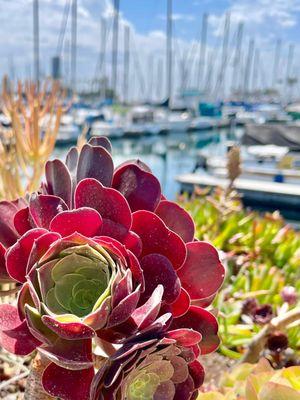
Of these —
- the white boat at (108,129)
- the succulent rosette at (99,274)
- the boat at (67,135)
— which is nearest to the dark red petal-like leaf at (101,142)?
the succulent rosette at (99,274)

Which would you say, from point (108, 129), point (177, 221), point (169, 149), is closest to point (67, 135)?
point (108, 129)

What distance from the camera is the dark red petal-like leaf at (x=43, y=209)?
716 millimetres

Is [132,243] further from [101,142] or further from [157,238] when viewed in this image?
[101,142]

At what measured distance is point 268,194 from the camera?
12.5m

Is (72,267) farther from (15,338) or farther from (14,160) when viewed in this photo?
(14,160)

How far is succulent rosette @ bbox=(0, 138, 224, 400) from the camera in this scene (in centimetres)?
63

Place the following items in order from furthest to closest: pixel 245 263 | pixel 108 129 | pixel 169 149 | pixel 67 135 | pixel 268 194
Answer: pixel 169 149 < pixel 108 129 < pixel 67 135 < pixel 268 194 < pixel 245 263

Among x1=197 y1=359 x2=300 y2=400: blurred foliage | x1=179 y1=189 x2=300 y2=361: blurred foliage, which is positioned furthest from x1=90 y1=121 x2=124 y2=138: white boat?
x1=197 y1=359 x2=300 y2=400: blurred foliage

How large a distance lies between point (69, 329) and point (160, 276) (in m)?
0.15

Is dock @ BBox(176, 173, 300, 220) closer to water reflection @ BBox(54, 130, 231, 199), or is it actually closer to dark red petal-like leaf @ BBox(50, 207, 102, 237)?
water reflection @ BBox(54, 130, 231, 199)

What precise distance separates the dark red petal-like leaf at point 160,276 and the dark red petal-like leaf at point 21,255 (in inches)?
5.6

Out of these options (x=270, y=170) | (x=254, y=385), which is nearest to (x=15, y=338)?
(x=254, y=385)

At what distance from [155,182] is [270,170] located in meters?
13.7

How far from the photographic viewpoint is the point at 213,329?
29.7 inches
